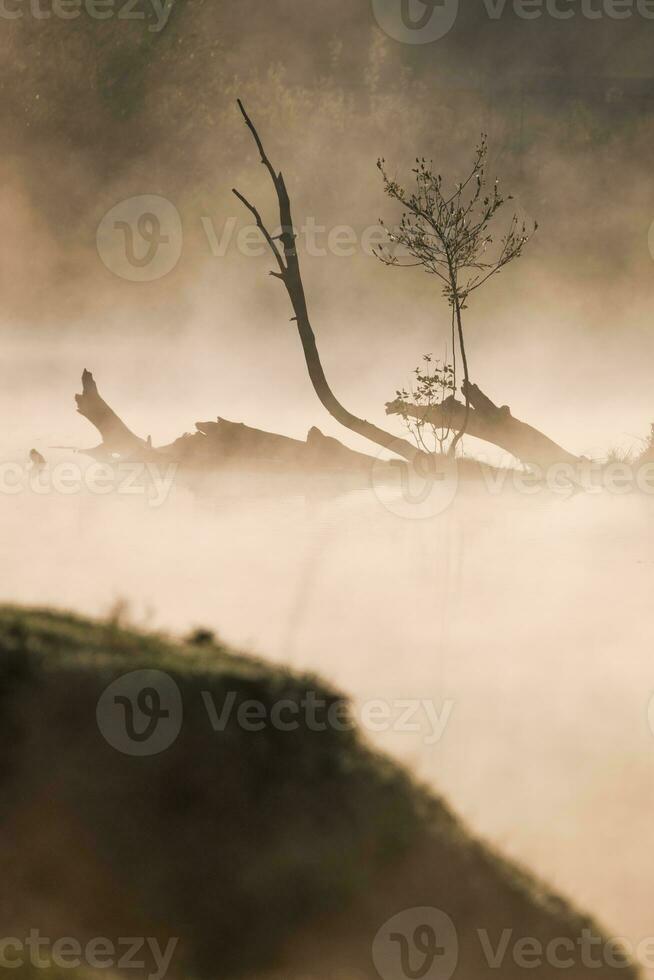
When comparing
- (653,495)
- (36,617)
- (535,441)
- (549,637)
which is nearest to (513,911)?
(36,617)

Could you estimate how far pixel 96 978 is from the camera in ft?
12.7

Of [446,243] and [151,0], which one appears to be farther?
[151,0]

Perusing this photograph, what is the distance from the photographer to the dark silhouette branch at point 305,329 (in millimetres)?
19250

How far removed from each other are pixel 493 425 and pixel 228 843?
1681 cm

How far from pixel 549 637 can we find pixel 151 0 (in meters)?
26.8

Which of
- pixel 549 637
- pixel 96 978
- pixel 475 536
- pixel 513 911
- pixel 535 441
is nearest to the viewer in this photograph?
pixel 96 978

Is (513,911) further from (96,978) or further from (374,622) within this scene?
(374,622)

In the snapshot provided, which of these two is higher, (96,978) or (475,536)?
(475,536)

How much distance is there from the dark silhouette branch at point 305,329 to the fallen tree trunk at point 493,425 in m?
0.61

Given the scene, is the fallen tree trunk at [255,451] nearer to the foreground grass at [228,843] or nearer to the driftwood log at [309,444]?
the driftwood log at [309,444]

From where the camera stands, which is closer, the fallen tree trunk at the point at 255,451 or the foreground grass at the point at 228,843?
the foreground grass at the point at 228,843

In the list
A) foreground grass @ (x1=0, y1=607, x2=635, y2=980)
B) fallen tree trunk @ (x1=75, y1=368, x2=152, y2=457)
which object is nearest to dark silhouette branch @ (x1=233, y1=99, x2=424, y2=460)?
fallen tree trunk @ (x1=75, y1=368, x2=152, y2=457)

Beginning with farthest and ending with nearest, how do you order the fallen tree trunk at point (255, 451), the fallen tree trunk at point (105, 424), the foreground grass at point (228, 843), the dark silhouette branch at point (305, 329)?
the fallen tree trunk at point (105, 424)
the fallen tree trunk at point (255, 451)
the dark silhouette branch at point (305, 329)
the foreground grass at point (228, 843)

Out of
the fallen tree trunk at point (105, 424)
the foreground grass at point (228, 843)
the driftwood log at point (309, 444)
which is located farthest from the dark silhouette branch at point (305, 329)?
the foreground grass at point (228, 843)
